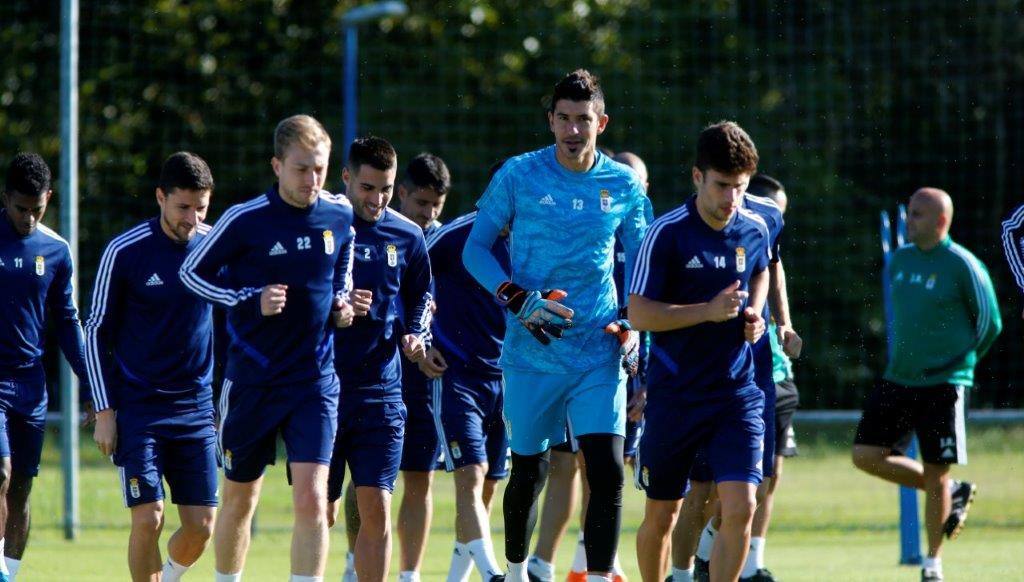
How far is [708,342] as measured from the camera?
7.18 metres

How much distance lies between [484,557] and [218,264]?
7.09ft

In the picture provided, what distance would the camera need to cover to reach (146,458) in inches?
298

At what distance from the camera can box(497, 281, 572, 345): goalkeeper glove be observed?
7.12 metres

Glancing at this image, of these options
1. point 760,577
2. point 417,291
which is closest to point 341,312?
point 417,291

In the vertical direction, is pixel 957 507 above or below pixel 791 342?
below

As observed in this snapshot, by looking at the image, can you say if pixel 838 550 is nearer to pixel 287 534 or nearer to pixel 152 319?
pixel 287 534

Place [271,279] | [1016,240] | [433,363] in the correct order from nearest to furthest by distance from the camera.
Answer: [271,279] → [433,363] → [1016,240]

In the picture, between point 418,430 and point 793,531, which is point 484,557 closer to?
point 418,430

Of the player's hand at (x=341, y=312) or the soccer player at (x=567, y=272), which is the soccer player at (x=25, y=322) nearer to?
the player's hand at (x=341, y=312)

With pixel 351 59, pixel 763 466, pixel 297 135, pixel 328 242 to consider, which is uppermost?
pixel 351 59

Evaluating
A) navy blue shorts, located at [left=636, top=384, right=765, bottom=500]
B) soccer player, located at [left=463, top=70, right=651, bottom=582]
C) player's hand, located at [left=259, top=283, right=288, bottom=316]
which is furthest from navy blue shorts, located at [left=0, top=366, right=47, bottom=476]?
navy blue shorts, located at [left=636, top=384, right=765, bottom=500]

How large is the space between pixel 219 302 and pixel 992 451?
17525 millimetres

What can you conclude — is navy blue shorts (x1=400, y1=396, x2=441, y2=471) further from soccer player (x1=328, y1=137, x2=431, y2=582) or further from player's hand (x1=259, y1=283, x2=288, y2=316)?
player's hand (x1=259, y1=283, x2=288, y2=316)

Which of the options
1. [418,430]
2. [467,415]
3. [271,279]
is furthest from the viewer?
[418,430]
